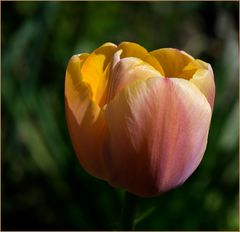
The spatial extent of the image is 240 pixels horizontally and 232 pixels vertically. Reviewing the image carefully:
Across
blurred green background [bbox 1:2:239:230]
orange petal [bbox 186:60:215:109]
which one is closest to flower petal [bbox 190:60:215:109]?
orange petal [bbox 186:60:215:109]

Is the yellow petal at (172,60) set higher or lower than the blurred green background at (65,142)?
higher

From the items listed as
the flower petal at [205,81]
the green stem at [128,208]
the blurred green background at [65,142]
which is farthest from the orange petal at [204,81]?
the blurred green background at [65,142]

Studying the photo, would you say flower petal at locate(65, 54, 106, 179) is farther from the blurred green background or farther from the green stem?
the blurred green background

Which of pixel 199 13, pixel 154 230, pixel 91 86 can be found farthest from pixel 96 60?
pixel 199 13

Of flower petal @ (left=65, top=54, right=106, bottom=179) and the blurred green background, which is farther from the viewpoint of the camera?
the blurred green background

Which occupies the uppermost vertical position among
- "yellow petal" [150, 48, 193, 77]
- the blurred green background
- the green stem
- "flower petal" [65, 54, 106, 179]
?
"yellow petal" [150, 48, 193, 77]

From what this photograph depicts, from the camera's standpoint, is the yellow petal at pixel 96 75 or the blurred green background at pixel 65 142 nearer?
the yellow petal at pixel 96 75

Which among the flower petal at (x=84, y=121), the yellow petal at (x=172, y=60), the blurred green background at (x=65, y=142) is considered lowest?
the blurred green background at (x=65, y=142)

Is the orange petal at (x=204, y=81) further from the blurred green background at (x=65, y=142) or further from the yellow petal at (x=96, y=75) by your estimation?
the blurred green background at (x=65, y=142)
